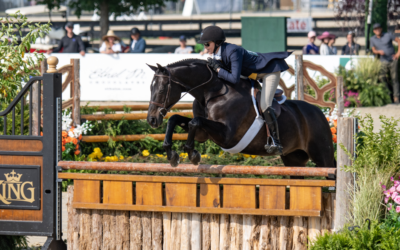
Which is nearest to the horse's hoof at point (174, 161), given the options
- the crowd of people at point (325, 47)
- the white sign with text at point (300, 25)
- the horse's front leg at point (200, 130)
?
the horse's front leg at point (200, 130)

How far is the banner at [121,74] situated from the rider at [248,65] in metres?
7.04

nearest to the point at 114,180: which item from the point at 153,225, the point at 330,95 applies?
the point at 153,225

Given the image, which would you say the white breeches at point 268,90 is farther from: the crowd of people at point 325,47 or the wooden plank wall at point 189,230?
the crowd of people at point 325,47

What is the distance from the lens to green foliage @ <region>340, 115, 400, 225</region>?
3.26 m

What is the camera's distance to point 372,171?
3.30 m

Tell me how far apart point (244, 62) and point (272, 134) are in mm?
626

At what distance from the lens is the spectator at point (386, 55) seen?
36.2ft

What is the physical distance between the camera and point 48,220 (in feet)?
12.2

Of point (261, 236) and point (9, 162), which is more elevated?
point (9, 162)

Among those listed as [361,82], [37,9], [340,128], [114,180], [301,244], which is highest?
[37,9]

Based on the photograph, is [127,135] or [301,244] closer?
[301,244]

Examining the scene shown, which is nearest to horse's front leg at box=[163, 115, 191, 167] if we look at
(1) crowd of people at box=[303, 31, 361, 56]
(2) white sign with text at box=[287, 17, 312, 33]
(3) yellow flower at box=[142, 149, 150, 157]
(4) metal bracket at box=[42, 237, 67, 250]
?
(4) metal bracket at box=[42, 237, 67, 250]

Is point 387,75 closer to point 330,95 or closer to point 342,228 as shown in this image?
point 330,95

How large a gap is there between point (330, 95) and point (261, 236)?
250 inches
